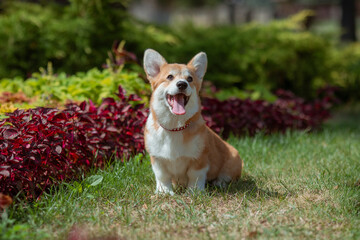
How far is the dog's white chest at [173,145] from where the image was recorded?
10.9 feet

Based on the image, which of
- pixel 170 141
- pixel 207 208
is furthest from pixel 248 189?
pixel 170 141

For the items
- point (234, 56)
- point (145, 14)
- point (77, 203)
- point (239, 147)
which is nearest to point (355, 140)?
point (239, 147)

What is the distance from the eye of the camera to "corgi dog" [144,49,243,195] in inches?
128

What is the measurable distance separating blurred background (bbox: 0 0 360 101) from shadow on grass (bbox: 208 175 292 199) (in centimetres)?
229

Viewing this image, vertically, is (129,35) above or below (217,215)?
above

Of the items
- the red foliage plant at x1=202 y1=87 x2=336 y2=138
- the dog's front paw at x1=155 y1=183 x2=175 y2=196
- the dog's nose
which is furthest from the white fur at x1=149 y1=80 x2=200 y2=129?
the red foliage plant at x1=202 y1=87 x2=336 y2=138

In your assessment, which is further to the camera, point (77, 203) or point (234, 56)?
point (234, 56)

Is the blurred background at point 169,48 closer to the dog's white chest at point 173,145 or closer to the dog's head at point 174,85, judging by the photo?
the dog's head at point 174,85

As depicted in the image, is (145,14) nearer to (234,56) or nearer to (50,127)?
(234,56)

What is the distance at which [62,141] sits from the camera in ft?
11.3

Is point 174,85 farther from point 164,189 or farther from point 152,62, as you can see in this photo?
point 164,189

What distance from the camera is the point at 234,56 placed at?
7.54 metres

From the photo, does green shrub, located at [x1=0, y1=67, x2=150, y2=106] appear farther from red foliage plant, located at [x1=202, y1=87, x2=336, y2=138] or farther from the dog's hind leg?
the dog's hind leg

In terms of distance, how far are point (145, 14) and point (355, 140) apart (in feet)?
93.0
